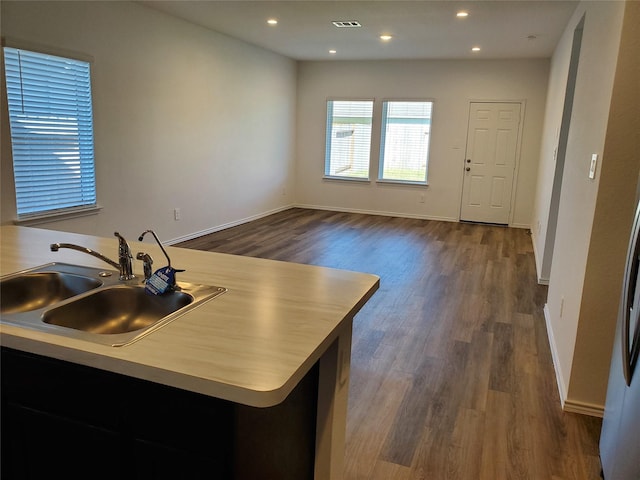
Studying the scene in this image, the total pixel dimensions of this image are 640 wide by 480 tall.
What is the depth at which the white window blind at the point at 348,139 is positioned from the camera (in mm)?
8367

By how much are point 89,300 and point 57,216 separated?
3.14m

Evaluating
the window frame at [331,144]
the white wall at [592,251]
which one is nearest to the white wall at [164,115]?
the window frame at [331,144]

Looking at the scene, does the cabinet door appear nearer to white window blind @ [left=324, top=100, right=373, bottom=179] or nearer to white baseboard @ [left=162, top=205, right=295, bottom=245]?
white baseboard @ [left=162, top=205, right=295, bottom=245]

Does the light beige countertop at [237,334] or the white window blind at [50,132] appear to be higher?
the white window blind at [50,132]

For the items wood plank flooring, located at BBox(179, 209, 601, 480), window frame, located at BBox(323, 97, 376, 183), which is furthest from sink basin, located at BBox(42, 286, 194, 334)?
window frame, located at BBox(323, 97, 376, 183)

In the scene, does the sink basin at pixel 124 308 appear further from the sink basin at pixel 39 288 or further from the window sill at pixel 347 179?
the window sill at pixel 347 179

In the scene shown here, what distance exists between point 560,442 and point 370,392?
3.12 ft

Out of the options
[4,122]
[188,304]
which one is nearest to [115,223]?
[4,122]

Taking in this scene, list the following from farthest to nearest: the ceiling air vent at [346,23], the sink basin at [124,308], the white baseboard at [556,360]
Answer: the ceiling air vent at [346,23]
the white baseboard at [556,360]
the sink basin at [124,308]

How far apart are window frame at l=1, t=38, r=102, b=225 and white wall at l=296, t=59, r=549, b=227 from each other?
4662mm

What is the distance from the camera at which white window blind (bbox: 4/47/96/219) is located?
3.86 meters

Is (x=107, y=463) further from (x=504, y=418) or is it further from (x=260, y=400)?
(x=504, y=418)

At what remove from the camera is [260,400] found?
1017 mm

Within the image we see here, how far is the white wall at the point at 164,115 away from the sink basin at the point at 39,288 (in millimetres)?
2519
